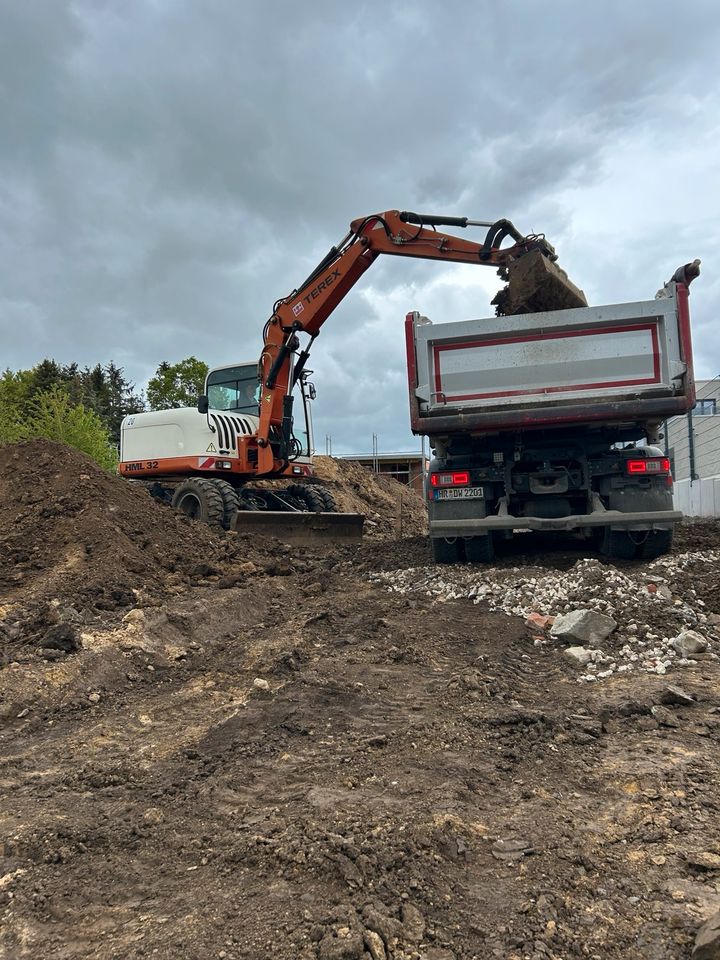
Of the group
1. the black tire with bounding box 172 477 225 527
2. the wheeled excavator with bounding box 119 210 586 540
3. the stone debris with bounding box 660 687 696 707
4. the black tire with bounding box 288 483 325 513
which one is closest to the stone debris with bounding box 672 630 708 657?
the stone debris with bounding box 660 687 696 707

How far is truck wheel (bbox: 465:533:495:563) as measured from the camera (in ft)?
24.3

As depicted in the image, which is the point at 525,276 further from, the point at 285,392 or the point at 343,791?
the point at 343,791

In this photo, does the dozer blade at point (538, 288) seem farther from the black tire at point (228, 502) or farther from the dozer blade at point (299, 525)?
the black tire at point (228, 502)

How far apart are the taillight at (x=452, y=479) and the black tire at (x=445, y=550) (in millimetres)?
691

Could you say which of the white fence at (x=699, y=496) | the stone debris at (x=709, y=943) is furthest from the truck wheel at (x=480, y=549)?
the white fence at (x=699, y=496)

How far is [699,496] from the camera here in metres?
14.9

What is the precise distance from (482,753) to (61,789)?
1896 millimetres

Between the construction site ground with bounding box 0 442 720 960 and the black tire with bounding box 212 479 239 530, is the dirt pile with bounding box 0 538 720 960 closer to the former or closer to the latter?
the construction site ground with bounding box 0 442 720 960

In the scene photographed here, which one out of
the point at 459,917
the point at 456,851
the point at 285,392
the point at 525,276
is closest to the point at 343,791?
the point at 456,851

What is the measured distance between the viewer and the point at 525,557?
7.57 metres

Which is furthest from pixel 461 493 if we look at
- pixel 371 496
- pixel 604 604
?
pixel 371 496

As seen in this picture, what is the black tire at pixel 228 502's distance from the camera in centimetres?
1041

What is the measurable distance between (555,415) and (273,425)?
5.92 m

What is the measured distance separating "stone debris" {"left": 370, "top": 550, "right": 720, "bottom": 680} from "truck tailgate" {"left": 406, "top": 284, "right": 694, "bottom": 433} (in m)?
1.58
